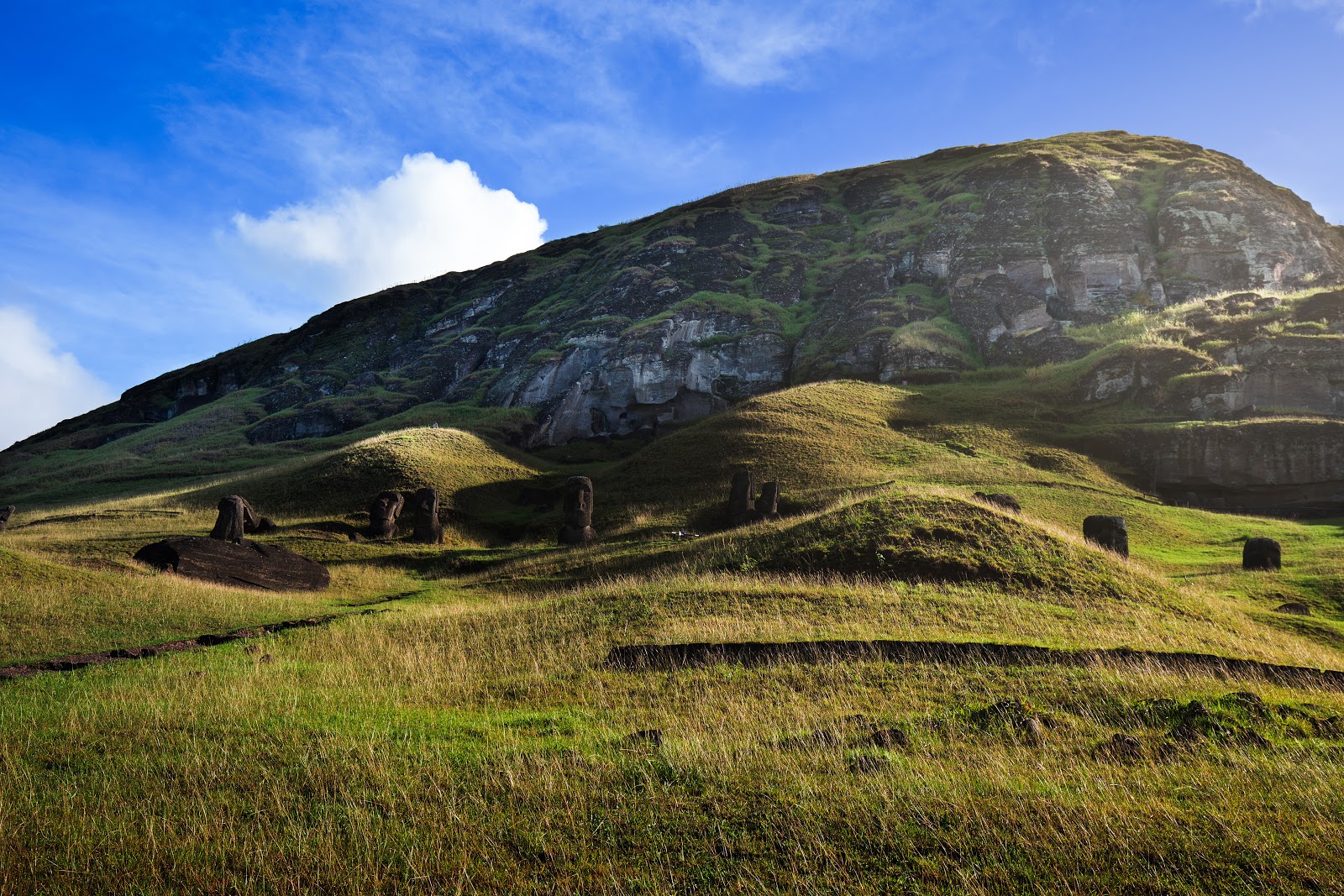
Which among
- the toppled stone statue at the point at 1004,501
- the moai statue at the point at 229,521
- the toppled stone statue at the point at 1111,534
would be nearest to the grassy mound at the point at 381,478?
the moai statue at the point at 229,521

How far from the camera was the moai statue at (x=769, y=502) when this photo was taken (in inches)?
1412

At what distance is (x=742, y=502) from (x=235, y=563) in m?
21.1

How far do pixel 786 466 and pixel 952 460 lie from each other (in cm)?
1031

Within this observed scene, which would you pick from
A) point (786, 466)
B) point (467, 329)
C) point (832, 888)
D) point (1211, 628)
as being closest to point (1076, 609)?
point (1211, 628)

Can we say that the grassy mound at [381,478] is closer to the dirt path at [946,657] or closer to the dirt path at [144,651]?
the dirt path at [144,651]

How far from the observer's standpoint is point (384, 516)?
40.3 meters

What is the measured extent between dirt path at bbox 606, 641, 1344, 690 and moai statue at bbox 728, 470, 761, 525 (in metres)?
→ 22.0

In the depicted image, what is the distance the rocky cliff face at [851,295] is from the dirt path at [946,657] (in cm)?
4599

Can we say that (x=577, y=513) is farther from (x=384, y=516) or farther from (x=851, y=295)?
(x=851, y=295)

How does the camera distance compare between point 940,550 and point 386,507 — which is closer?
point 940,550

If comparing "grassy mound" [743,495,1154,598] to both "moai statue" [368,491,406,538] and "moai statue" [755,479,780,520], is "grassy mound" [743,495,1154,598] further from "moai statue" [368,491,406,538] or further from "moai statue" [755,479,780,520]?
"moai statue" [368,491,406,538]

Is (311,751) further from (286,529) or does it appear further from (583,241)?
(583,241)

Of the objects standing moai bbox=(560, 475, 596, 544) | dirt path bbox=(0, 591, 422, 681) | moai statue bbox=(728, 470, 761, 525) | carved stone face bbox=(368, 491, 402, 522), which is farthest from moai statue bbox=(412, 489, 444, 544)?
dirt path bbox=(0, 591, 422, 681)

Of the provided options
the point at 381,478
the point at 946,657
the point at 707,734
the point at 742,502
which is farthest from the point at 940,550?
the point at 381,478
